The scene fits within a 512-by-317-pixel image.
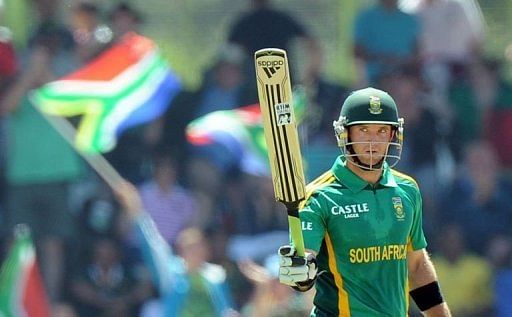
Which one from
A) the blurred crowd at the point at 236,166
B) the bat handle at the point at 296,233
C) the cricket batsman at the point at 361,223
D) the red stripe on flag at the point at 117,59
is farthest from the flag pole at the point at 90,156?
the bat handle at the point at 296,233

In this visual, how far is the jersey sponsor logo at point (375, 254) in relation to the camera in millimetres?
5039

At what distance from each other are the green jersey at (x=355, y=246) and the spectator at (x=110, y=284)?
5.20 m

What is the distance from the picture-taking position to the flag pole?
33.6 ft

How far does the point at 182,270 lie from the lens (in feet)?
33.0

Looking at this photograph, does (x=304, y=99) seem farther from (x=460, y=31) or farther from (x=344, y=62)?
(x=460, y=31)

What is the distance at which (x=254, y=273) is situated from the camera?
33.0ft

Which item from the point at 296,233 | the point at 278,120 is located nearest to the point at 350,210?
the point at 296,233

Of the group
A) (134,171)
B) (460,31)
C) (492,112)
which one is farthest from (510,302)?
(134,171)

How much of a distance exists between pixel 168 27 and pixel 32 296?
2.42m

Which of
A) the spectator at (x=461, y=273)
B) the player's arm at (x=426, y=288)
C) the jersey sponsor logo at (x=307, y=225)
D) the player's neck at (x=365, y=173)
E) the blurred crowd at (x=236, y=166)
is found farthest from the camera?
the spectator at (x=461, y=273)

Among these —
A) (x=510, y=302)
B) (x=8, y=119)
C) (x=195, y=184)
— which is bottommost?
(x=510, y=302)

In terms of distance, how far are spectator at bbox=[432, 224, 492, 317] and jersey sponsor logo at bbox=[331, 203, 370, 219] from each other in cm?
527

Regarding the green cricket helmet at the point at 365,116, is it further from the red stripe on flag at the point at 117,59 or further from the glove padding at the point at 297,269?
the red stripe on flag at the point at 117,59

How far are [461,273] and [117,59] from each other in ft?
10.7
